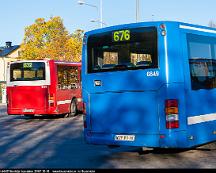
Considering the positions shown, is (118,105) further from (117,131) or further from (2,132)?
(2,132)

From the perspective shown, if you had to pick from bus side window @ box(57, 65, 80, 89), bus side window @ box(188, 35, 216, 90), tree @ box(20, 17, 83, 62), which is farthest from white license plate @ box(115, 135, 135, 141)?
tree @ box(20, 17, 83, 62)

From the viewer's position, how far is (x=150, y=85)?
30.6ft

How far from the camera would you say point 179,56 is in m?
9.17

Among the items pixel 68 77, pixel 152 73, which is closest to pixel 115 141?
pixel 152 73

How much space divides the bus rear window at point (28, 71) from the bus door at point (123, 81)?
1045 centimetres

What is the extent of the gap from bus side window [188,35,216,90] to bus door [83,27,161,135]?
37.3 inches

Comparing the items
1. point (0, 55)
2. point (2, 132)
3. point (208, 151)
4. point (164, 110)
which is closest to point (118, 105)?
point (164, 110)

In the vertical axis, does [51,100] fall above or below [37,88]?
below

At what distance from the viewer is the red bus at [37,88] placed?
20.7 metres

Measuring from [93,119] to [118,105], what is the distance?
2.64 ft

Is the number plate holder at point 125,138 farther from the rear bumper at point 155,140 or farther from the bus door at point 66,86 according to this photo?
the bus door at point 66,86

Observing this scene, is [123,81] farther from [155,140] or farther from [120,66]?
[155,140]

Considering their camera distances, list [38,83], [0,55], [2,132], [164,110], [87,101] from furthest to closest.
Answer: [0,55], [38,83], [2,132], [87,101], [164,110]

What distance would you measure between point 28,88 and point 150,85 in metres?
12.4
